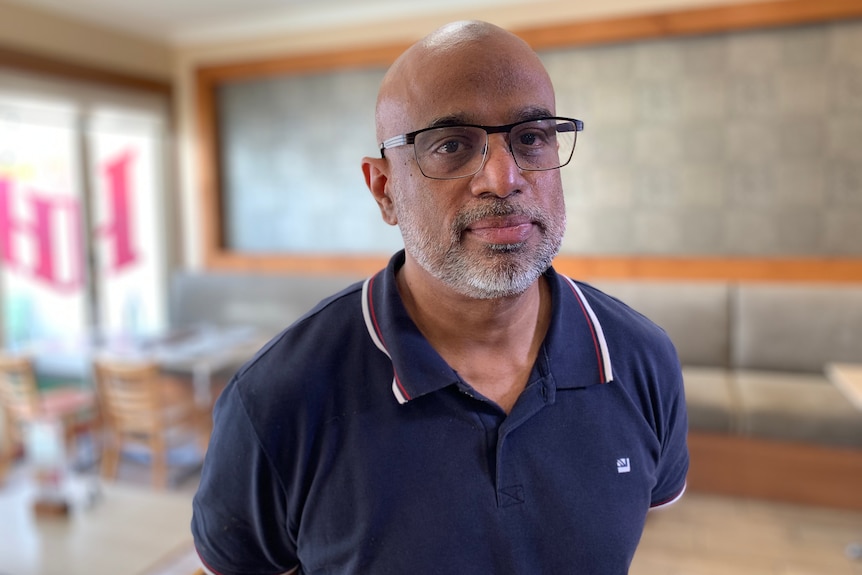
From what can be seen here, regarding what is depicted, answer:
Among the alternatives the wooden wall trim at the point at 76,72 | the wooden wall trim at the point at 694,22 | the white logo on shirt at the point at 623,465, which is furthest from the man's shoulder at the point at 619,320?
the wooden wall trim at the point at 76,72

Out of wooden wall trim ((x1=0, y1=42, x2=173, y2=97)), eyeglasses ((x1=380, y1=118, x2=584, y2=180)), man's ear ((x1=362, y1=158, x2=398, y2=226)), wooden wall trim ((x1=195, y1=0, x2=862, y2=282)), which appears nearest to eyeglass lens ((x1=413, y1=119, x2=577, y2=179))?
eyeglasses ((x1=380, y1=118, x2=584, y2=180))

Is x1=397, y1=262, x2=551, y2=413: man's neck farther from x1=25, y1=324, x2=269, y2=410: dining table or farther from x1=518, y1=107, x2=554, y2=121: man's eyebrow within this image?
x1=25, y1=324, x2=269, y2=410: dining table

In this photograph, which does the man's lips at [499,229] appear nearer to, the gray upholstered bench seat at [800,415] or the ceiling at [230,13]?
the gray upholstered bench seat at [800,415]

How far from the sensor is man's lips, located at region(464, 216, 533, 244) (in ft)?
2.42

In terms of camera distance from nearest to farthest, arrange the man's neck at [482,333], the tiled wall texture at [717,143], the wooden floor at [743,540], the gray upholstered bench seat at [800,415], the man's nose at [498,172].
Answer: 1. the man's nose at [498,172]
2. the man's neck at [482,333]
3. the wooden floor at [743,540]
4. the gray upholstered bench seat at [800,415]
5. the tiled wall texture at [717,143]

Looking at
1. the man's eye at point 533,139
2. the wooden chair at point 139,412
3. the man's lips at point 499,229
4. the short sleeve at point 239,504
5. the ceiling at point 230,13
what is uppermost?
the ceiling at point 230,13

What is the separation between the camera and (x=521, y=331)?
2.85 feet

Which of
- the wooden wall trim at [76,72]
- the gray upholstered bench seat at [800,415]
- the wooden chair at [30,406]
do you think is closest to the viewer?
the gray upholstered bench seat at [800,415]

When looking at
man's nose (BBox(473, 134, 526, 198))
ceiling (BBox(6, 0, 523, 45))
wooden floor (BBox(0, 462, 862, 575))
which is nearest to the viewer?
man's nose (BBox(473, 134, 526, 198))

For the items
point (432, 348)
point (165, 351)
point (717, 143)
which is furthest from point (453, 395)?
point (717, 143)

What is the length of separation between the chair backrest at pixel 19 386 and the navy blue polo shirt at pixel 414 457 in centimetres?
262

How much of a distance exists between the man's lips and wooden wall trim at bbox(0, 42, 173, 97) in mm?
3572

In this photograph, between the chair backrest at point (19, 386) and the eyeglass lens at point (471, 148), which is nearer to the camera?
the eyeglass lens at point (471, 148)

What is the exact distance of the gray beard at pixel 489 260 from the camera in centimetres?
74
